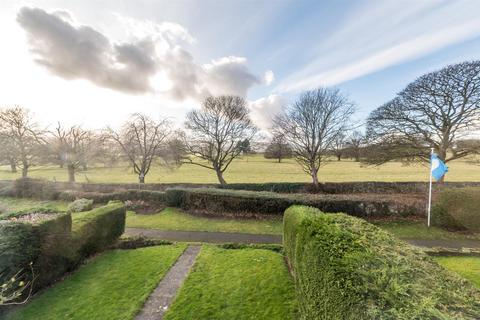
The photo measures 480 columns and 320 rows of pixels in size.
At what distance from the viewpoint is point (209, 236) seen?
32.5ft

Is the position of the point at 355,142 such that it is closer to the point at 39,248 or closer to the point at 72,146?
the point at 39,248

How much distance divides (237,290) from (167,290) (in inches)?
75.6

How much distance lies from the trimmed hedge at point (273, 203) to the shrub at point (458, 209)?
3.83ft

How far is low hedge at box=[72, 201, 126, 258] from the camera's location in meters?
6.99

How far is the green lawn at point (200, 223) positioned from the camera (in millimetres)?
10742

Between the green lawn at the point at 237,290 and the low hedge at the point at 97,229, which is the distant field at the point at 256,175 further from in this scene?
the green lawn at the point at 237,290

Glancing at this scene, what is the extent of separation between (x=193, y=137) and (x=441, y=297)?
68.0ft

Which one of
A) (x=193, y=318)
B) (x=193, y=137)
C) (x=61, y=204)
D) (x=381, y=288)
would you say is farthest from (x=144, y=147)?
(x=381, y=288)

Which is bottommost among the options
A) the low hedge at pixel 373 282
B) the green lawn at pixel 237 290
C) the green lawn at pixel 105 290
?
the green lawn at pixel 105 290

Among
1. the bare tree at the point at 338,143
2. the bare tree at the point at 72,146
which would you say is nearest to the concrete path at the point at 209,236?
the bare tree at the point at 338,143

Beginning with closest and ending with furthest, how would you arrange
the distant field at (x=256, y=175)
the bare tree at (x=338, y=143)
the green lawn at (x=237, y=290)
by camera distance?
the green lawn at (x=237, y=290) < the bare tree at (x=338, y=143) < the distant field at (x=256, y=175)

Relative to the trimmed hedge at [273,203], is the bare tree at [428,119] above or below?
above

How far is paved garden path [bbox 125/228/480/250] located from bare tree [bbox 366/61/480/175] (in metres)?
10.7

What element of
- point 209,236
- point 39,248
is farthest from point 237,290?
point 39,248
